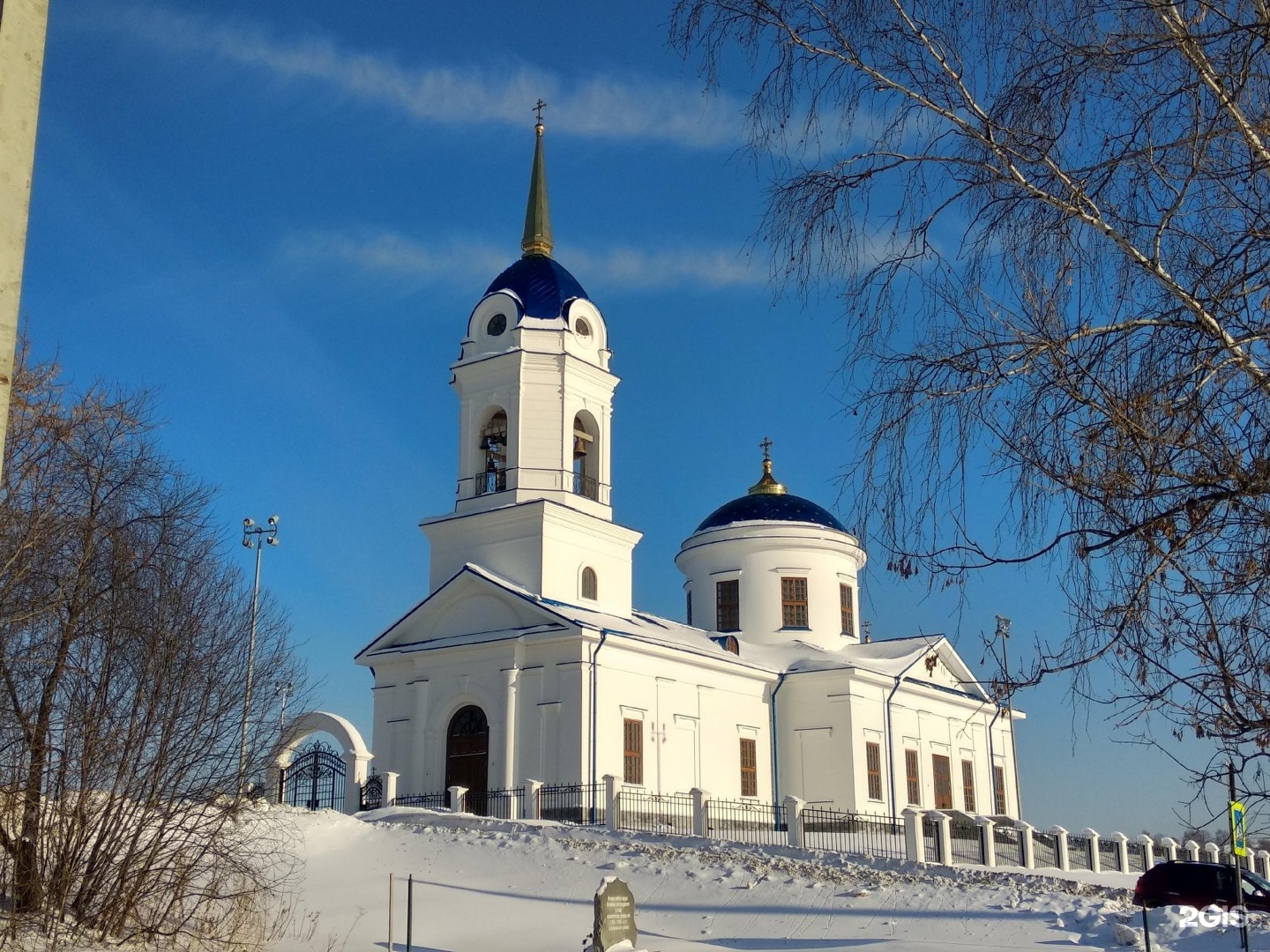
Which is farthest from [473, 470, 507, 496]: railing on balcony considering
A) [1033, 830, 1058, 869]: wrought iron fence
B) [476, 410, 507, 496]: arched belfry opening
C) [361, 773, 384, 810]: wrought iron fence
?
[1033, 830, 1058, 869]: wrought iron fence

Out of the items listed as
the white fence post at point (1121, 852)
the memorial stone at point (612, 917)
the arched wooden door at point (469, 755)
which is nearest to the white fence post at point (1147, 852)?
the white fence post at point (1121, 852)

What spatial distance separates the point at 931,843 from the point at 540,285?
1642cm

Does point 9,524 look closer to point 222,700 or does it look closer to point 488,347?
point 222,700

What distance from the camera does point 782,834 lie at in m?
28.6

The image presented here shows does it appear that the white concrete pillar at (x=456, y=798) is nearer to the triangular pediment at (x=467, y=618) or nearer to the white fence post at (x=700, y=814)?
the triangular pediment at (x=467, y=618)

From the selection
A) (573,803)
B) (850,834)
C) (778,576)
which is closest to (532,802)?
(573,803)

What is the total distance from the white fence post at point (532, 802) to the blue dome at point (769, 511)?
15.3m

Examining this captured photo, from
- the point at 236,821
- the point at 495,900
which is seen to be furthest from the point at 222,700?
the point at 495,900

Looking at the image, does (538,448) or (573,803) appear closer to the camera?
(573,803)

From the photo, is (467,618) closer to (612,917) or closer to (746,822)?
(746,822)

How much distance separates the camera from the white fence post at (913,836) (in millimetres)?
21578

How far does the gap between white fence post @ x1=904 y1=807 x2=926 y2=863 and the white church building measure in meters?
6.88

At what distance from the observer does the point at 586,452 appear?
107ft

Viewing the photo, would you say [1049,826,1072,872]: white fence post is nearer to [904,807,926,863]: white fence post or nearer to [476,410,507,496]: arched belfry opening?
[904,807,926,863]: white fence post
